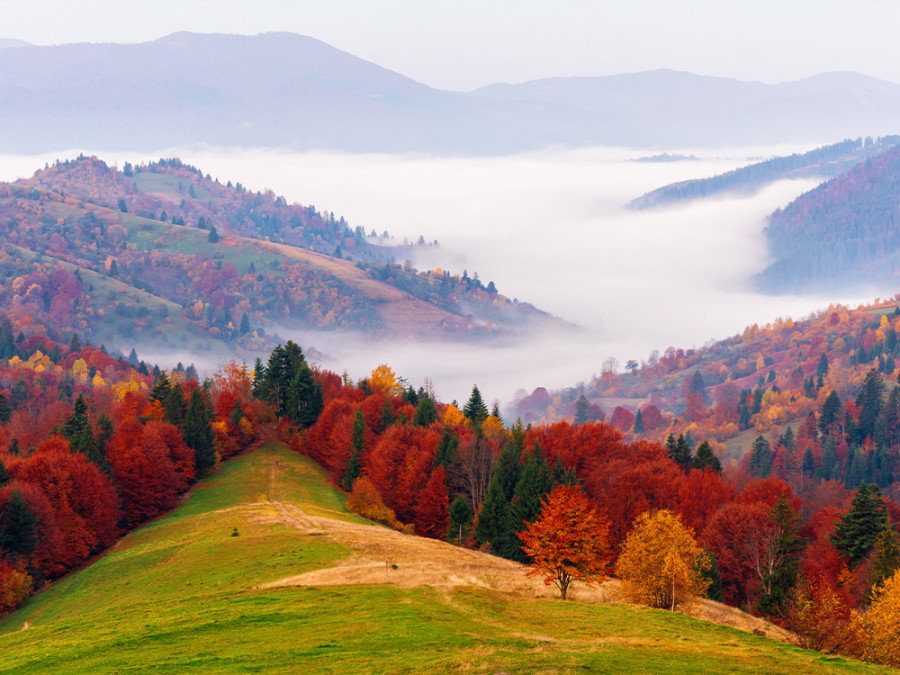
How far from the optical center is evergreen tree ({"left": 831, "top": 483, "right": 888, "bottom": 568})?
8712 cm

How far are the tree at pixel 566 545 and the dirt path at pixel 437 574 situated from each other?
4.29ft

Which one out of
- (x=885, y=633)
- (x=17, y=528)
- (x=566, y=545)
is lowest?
(x=17, y=528)

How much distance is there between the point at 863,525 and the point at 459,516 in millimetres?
43110

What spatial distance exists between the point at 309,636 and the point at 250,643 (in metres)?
2.78

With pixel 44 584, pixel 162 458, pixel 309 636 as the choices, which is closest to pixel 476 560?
pixel 309 636

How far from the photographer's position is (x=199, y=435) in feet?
395

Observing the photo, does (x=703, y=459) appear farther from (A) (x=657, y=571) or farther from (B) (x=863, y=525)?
(A) (x=657, y=571)

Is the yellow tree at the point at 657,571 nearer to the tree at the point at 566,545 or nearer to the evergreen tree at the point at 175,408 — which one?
the tree at the point at 566,545

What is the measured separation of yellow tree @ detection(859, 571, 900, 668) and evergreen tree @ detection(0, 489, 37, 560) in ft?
231

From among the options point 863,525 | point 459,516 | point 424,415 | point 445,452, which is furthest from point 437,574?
point 424,415

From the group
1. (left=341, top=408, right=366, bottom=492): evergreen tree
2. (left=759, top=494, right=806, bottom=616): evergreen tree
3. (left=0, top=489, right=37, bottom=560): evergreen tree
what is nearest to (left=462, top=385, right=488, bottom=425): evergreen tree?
(left=341, top=408, right=366, bottom=492): evergreen tree

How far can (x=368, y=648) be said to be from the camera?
39.2m

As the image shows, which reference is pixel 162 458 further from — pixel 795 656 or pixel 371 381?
pixel 795 656

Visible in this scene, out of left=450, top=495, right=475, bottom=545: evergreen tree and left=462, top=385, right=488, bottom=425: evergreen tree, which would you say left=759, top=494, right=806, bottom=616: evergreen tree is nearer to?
left=450, top=495, right=475, bottom=545: evergreen tree
